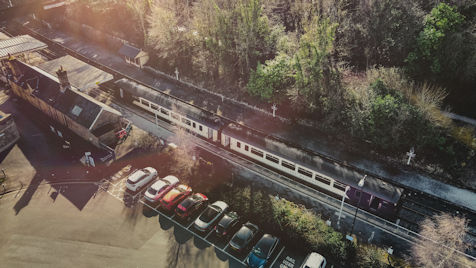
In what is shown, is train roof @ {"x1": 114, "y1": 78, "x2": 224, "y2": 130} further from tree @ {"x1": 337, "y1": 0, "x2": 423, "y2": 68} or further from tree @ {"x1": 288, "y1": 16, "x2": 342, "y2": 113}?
tree @ {"x1": 337, "y1": 0, "x2": 423, "y2": 68}

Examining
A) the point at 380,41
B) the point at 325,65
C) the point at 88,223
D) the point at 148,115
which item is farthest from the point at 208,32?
the point at 88,223

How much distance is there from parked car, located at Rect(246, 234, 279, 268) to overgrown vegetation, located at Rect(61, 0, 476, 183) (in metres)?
17.5

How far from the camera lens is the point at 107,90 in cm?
5184

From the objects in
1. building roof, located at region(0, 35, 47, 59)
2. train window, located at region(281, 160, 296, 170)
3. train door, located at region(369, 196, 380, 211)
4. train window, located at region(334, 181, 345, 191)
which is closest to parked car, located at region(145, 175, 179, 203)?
train window, located at region(281, 160, 296, 170)

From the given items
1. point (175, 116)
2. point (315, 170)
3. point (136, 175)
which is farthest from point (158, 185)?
point (315, 170)

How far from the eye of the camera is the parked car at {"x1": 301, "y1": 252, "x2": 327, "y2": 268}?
26969mm

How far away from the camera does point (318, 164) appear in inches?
1347

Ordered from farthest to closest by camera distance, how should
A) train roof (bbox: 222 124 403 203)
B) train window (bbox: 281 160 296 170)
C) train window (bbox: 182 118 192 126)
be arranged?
train window (bbox: 182 118 192 126) → train window (bbox: 281 160 296 170) → train roof (bbox: 222 124 403 203)

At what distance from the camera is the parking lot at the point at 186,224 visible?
2857 centimetres

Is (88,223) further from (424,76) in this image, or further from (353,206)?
(424,76)

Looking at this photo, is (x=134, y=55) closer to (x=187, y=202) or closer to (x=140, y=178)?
(x=140, y=178)

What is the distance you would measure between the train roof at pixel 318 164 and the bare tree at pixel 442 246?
155 inches

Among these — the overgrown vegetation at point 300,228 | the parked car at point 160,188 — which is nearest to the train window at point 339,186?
the overgrown vegetation at point 300,228

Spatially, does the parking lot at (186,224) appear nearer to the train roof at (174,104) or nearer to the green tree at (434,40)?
the train roof at (174,104)
